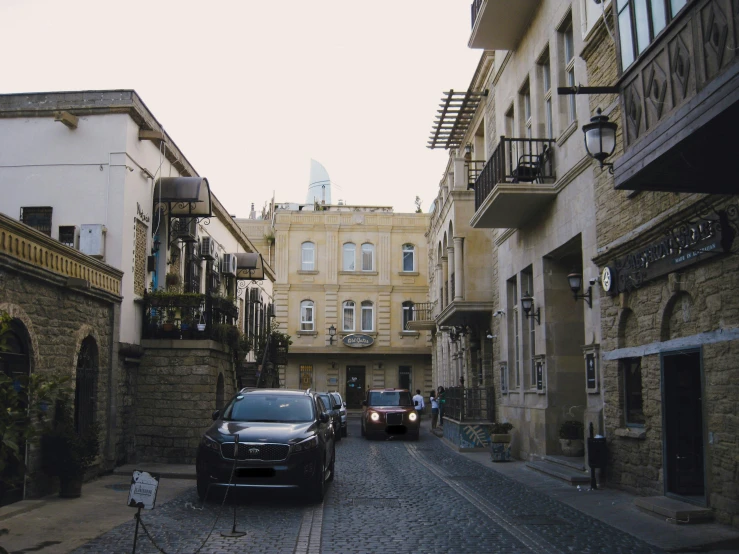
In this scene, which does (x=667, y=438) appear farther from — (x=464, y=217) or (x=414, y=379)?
(x=414, y=379)

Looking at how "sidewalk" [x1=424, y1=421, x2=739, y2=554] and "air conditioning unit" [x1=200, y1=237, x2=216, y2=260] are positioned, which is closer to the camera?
"sidewalk" [x1=424, y1=421, x2=739, y2=554]

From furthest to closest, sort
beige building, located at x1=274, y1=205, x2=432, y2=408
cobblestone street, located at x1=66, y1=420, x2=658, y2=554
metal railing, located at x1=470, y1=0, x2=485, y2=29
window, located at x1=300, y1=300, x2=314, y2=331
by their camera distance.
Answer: window, located at x1=300, y1=300, x2=314, y2=331, beige building, located at x1=274, y1=205, x2=432, y2=408, metal railing, located at x1=470, y1=0, x2=485, y2=29, cobblestone street, located at x1=66, y1=420, x2=658, y2=554

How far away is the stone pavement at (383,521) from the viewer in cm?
905

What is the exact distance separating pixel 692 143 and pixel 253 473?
24.6 feet

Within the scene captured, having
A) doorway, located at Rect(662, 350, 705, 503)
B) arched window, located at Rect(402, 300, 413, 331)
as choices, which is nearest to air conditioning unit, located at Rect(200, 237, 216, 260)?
doorway, located at Rect(662, 350, 705, 503)

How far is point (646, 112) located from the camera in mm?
9719

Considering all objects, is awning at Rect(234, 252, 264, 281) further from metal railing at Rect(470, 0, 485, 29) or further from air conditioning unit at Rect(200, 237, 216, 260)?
metal railing at Rect(470, 0, 485, 29)

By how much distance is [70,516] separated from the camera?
36.6 ft

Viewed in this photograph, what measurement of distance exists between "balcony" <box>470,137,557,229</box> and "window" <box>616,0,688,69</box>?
6.84 meters

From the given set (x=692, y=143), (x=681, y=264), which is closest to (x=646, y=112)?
(x=692, y=143)

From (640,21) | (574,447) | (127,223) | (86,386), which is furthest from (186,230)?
(640,21)

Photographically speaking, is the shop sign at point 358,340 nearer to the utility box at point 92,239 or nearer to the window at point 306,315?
the window at point 306,315

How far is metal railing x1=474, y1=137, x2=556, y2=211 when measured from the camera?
17969mm

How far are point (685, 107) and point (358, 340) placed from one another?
40492 millimetres
